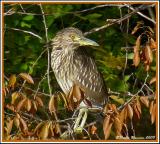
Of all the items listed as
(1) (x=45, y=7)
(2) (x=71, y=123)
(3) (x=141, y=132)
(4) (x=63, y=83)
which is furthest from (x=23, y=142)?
(3) (x=141, y=132)

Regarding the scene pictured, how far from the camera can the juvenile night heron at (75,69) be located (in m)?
4.58

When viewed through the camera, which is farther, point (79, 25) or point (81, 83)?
point (79, 25)

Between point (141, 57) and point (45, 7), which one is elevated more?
point (45, 7)

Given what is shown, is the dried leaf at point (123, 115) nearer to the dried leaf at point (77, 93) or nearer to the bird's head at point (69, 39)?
the dried leaf at point (77, 93)

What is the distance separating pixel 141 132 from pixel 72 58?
1133 millimetres

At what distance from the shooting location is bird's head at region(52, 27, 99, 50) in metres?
4.38

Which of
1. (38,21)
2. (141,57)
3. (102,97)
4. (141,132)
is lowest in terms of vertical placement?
(141,132)

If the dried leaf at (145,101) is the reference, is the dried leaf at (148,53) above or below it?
above

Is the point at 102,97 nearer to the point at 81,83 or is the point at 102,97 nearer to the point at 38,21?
the point at 81,83

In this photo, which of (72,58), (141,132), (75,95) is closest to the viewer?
(75,95)

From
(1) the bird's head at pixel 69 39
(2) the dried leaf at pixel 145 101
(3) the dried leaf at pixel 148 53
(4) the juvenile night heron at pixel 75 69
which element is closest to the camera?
(2) the dried leaf at pixel 145 101

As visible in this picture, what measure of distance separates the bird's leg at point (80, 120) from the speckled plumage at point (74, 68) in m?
0.11

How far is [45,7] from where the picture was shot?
4648 mm

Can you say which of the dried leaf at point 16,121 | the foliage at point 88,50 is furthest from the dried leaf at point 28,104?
the foliage at point 88,50
